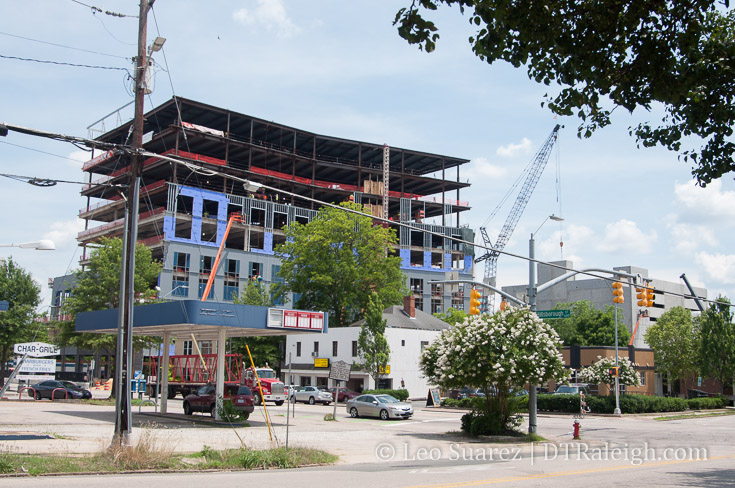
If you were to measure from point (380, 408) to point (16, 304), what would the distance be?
33.3 metres

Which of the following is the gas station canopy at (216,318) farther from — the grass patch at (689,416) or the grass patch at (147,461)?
the grass patch at (689,416)

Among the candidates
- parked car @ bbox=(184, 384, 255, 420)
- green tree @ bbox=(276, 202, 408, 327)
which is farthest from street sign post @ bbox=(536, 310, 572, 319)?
green tree @ bbox=(276, 202, 408, 327)

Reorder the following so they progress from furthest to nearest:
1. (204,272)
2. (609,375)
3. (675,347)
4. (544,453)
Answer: (204,272)
(675,347)
(609,375)
(544,453)

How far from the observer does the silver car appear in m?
36.6

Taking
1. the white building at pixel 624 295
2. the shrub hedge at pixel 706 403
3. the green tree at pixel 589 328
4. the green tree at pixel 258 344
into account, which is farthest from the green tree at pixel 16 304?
the white building at pixel 624 295

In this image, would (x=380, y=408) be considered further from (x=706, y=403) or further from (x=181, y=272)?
(x=181, y=272)

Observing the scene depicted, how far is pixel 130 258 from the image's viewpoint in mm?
17438

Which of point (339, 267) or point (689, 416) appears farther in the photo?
point (339, 267)

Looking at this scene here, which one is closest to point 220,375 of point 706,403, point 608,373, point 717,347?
point 608,373

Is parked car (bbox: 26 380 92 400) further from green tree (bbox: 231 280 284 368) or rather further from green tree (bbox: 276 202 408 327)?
green tree (bbox: 276 202 408 327)

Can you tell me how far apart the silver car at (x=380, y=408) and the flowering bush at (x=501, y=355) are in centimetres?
1191

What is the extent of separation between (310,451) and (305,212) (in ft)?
264

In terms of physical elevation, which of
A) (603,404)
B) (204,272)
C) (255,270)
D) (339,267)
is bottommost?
(603,404)

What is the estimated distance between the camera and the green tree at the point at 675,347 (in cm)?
6356
